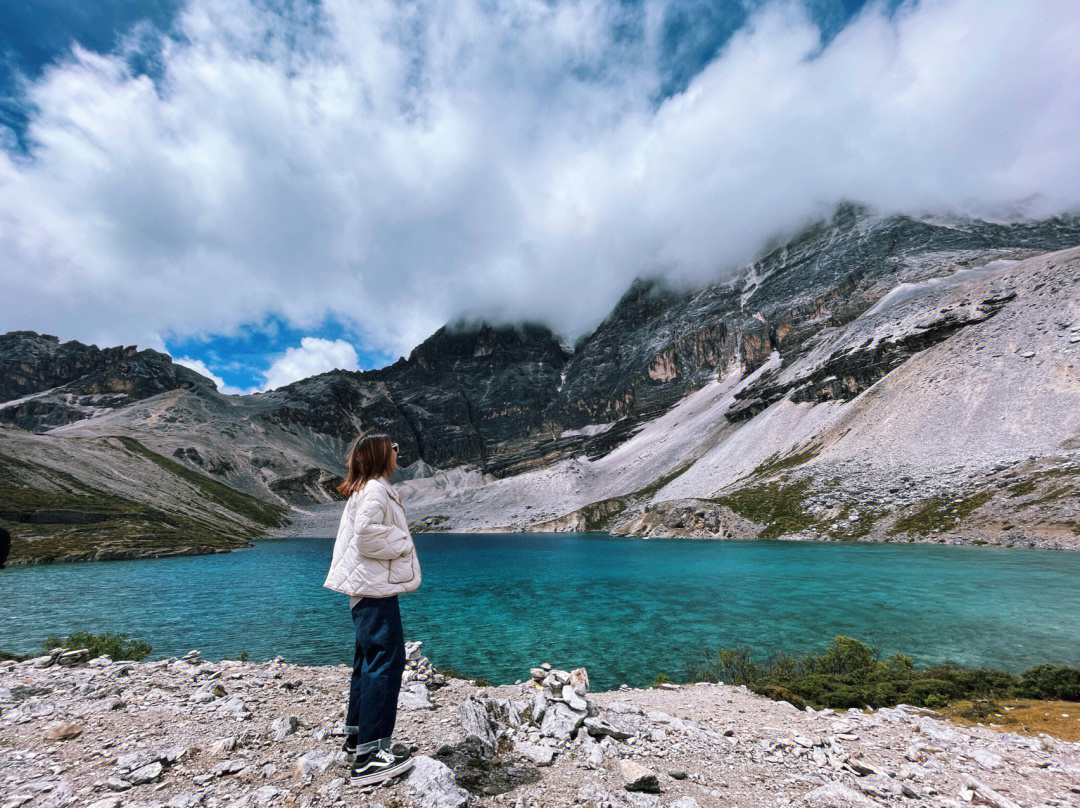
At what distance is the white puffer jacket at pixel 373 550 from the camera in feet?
17.9

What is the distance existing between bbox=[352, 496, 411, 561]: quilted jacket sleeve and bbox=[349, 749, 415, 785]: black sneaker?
2.12 meters

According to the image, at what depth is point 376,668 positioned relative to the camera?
5.47m

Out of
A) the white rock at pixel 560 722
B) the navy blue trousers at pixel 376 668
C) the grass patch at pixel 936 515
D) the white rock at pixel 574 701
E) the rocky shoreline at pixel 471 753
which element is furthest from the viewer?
the grass patch at pixel 936 515

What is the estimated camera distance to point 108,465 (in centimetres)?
13700

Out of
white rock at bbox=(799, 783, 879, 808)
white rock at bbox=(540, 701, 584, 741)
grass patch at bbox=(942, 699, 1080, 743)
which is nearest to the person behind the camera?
white rock at bbox=(799, 783, 879, 808)

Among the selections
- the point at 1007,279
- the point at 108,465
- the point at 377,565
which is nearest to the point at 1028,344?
the point at 1007,279

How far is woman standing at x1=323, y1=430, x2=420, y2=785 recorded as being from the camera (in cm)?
532

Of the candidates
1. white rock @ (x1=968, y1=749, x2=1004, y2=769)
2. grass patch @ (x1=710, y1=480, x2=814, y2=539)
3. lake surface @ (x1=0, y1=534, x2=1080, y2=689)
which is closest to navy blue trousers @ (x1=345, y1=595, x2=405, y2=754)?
white rock @ (x1=968, y1=749, x2=1004, y2=769)

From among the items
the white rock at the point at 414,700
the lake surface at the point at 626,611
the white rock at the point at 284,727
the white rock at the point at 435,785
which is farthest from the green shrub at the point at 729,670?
the white rock at the point at 435,785

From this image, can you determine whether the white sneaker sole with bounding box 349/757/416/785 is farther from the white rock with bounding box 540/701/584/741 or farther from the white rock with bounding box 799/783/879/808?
the white rock with bounding box 799/783/879/808

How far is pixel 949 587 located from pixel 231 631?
55664mm

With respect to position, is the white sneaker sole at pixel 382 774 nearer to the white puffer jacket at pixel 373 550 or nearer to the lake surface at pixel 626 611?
the white puffer jacket at pixel 373 550

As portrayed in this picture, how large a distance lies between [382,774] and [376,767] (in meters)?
0.20

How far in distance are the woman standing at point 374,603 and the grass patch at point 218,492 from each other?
190 meters
